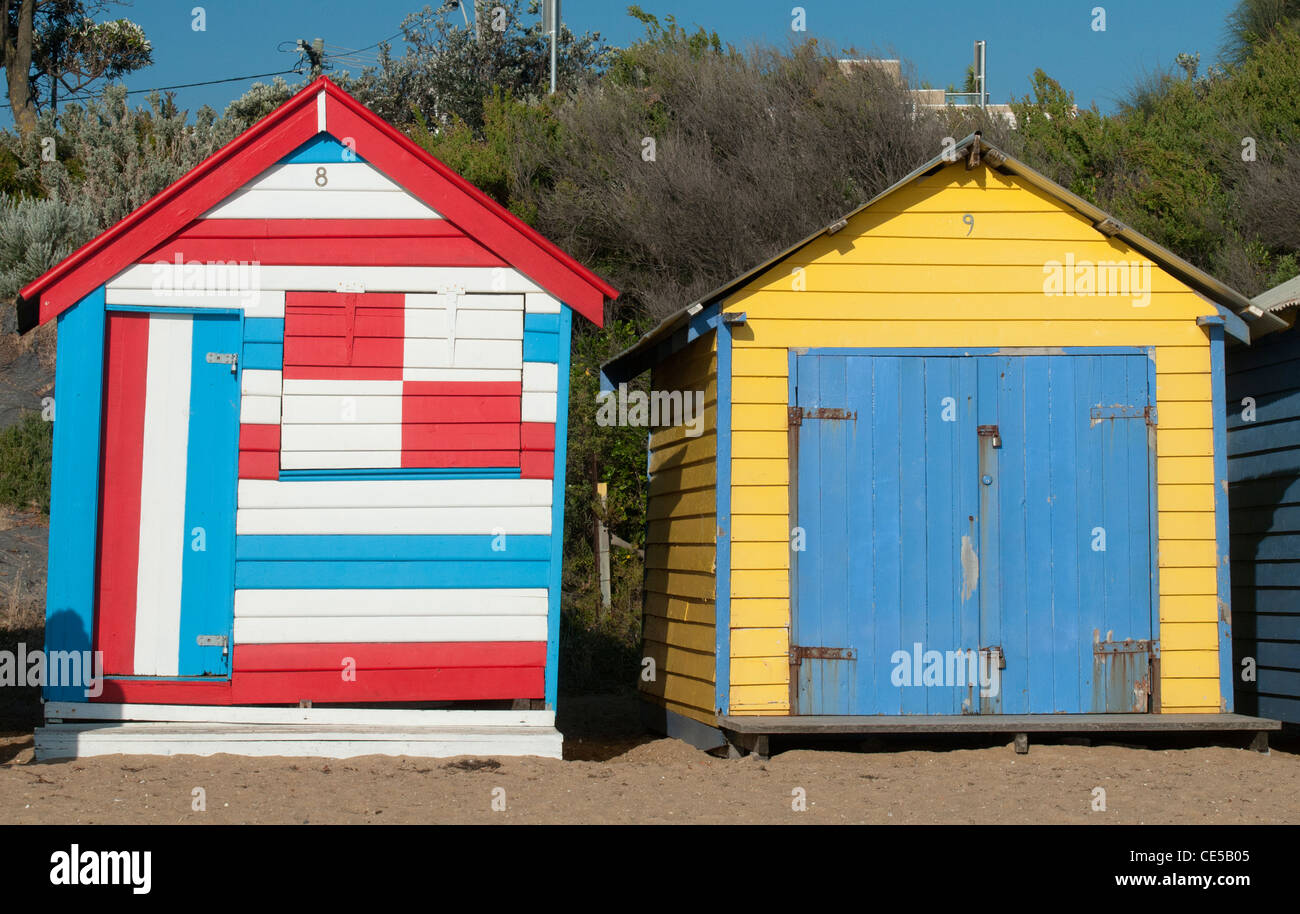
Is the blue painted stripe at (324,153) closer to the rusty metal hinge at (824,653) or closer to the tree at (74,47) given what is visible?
the rusty metal hinge at (824,653)

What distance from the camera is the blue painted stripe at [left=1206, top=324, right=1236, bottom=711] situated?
8172 mm

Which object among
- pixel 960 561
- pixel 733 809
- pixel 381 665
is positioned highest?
pixel 960 561

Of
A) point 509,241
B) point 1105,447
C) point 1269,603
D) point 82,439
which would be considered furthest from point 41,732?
point 1269,603

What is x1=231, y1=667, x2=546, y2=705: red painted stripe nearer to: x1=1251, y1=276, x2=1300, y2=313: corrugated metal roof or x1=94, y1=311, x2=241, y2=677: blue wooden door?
x1=94, y1=311, x2=241, y2=677: blue wooden door

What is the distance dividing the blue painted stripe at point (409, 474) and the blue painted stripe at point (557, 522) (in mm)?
278

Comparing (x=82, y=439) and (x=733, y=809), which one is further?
(x=82, y=439)

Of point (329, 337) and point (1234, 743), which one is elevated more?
point (329, 337)

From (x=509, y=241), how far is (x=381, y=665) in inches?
108

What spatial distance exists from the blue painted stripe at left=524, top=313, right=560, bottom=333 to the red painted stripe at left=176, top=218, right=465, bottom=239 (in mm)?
673

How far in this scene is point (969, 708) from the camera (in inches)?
319

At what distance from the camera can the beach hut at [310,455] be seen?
7.45 metres

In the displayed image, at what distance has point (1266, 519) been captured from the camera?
345 inches
